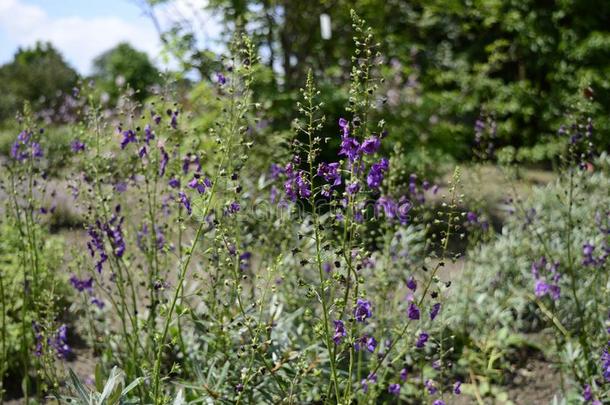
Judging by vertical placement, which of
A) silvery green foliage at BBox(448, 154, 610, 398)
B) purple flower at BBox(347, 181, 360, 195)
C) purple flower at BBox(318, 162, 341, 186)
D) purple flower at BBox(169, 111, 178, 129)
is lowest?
silvery green foliage at BBox(448, 154, 610, 398)

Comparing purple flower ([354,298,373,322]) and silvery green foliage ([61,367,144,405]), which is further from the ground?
purple flower ([354,298,373,322])

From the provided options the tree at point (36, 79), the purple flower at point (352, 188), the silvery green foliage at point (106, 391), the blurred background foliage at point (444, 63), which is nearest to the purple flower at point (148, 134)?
the silvery green foliage at point (106, 391)

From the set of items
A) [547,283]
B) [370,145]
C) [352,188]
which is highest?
[370,145]

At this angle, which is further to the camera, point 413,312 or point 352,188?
point 413,312

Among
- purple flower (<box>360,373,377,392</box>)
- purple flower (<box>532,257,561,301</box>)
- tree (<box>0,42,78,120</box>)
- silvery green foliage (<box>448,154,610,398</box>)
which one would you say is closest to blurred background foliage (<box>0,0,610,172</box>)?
silvery green foliage (<box>448,154,610,398</box>)

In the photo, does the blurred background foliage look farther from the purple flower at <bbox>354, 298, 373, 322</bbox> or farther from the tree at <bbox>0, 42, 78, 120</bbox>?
the tree at <bbox>0, 42, 78, 120</bbox>

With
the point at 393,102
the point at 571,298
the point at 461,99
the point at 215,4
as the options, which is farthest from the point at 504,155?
the point at 461,99

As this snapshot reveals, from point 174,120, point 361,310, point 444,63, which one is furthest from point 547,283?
point 444,63

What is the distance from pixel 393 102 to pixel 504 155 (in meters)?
5.73

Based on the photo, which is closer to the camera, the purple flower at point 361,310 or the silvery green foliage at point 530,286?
the purple flower at point 361,310

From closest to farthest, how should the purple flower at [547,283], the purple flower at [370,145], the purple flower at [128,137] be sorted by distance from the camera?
the purple flower at [370,145], the purple flower at [128,137], the purple flower at [547,283]

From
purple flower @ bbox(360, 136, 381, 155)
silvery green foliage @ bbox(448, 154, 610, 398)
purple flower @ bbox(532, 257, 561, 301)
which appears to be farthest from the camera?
silvery green foliage @ bbox(448, 154, 610, 398)

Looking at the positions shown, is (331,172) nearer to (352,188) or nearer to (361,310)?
(352,188)

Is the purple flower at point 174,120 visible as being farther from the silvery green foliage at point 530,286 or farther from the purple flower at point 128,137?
the silvery green foliage at point 530,286
